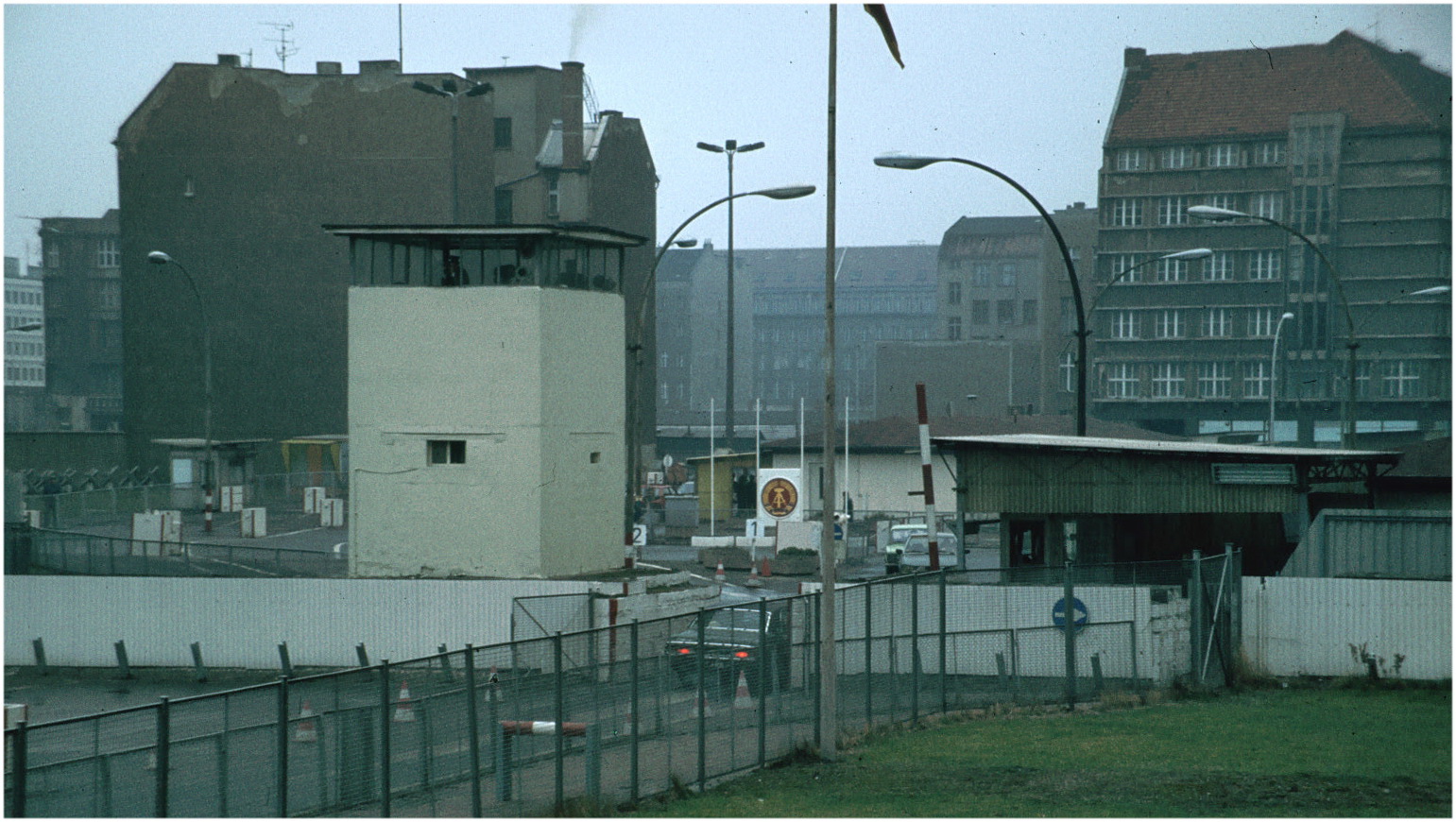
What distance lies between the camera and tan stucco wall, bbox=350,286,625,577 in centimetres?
2822

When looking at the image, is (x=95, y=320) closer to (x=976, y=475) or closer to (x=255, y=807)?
(x=976, y=475)

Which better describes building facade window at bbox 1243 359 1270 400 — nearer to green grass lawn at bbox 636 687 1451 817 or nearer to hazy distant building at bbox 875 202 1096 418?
hazy distant building at bbox 875 202 1096 418

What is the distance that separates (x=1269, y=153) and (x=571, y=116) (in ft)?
166

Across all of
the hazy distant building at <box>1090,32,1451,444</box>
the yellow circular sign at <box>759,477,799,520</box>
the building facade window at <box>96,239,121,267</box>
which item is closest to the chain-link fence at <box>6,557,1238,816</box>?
the yellow circular sign at <box>759,477,799,520</box>

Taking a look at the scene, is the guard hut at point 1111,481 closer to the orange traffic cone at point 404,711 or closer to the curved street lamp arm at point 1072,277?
the curved street lamp arm at point 1072,277

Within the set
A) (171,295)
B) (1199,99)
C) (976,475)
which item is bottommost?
(976,475)

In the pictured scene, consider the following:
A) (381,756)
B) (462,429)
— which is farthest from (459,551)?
(381,756)

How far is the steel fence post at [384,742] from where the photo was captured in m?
11.7

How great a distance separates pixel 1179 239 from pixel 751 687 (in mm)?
93831

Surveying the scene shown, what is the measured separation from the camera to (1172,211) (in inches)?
4048

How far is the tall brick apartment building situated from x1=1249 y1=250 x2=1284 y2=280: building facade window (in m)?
52.8

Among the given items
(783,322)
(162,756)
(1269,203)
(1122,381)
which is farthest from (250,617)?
(783,322)

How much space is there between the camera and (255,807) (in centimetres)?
1134

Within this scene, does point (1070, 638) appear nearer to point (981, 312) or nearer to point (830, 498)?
point (830, 498)
